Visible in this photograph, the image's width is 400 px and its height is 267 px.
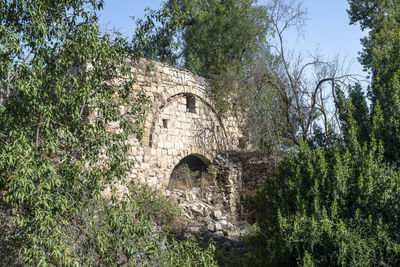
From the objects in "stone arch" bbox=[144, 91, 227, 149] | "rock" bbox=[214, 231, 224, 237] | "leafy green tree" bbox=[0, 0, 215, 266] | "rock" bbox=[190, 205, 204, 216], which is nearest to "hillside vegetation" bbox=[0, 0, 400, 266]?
"leafy green tree" bbox=[0, 0, 215, 266]

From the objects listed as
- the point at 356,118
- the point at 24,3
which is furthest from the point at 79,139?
the point at 356,118

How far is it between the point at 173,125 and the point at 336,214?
546 cm

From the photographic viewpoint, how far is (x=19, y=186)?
12.7 ft

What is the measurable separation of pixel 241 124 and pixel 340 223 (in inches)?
286

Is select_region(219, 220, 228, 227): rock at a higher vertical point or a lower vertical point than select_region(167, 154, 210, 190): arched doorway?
lower

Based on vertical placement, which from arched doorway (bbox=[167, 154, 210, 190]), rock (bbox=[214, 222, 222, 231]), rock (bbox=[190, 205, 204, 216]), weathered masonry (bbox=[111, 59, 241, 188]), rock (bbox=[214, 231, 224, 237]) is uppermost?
weathered masonry (bbox=[111, 59, 241, 188])

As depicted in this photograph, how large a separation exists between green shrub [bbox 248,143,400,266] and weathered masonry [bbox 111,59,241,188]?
150 inches

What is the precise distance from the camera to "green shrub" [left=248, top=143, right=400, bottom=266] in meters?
4.89

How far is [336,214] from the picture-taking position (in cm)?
526

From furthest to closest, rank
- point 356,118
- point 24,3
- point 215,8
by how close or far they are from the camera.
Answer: point 215,8 < point 356,118 < point 24,3

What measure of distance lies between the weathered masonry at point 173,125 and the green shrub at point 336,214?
3798 millimetres

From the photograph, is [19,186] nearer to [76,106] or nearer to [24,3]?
[76,106]

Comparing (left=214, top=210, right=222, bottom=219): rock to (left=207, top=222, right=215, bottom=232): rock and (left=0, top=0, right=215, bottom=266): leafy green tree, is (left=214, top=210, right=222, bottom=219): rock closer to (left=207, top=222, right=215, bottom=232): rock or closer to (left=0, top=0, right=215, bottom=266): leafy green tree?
(left=207, top=222, right=215, bottom=232): rock

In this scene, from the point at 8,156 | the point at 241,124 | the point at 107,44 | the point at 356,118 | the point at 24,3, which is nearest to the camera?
the point at 8,156
